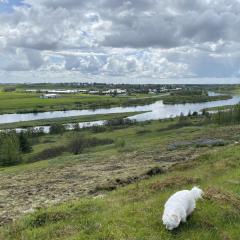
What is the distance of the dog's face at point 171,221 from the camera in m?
8.91

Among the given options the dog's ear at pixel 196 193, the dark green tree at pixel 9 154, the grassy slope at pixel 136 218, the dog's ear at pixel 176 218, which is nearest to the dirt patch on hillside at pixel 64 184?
the grassy slope at pixel 136 218

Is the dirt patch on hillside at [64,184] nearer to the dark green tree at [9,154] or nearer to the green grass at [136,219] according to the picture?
the green grass at [136,219]

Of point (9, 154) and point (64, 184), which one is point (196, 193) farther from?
point (9, 154)

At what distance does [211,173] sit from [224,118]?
265 feet

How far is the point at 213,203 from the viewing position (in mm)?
10805

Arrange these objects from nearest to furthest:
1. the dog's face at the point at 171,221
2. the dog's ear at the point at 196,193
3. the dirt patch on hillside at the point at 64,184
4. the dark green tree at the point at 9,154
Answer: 1. the dog's face at the point at 171,221
2. the dog's ear at the point at 196,193
3. the dirt patch on hillside at the point at 64,184
4. the dark green tree at the point at 9,154

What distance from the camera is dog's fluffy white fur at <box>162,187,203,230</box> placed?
896 cm

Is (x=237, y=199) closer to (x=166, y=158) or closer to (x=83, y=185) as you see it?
(x=83, y=185)

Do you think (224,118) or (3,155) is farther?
(224,118)

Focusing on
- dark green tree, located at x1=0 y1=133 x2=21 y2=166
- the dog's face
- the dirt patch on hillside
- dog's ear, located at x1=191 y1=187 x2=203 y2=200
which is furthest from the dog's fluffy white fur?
dark green tree, located at x1=0 y1=133 x2=21 y2=166

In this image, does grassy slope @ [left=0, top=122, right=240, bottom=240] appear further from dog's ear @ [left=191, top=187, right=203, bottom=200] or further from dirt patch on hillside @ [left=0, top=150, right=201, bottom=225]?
dirt patch on hillside @ [left=0, top=150, right=201, bottom=225]

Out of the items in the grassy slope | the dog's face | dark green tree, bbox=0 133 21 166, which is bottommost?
dark green tree, bbox=0 133 21 166

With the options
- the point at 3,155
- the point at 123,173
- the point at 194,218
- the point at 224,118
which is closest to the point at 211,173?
the point at 123,173

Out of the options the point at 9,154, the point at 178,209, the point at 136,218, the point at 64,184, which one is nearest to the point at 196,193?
the point at 178,209
